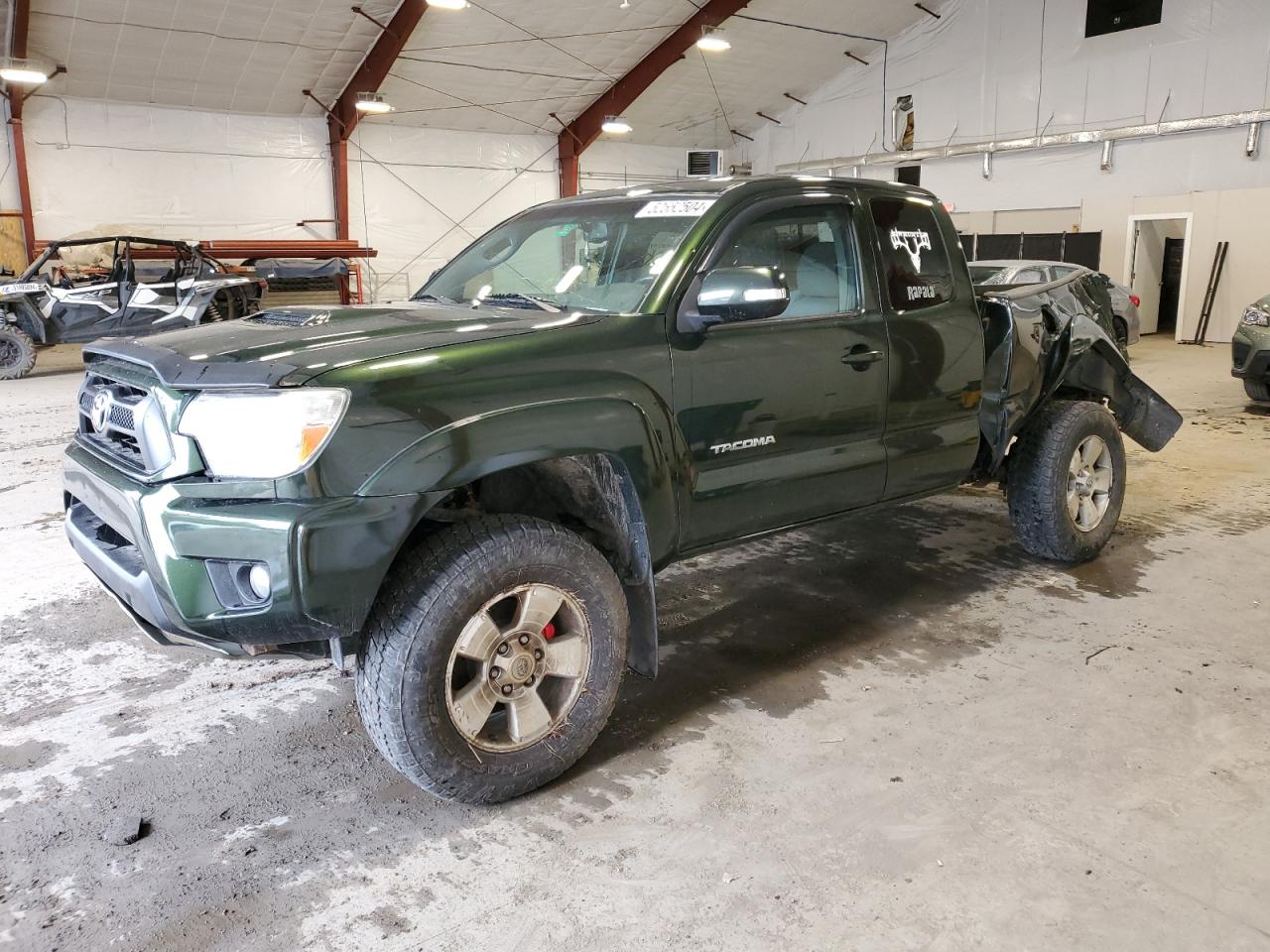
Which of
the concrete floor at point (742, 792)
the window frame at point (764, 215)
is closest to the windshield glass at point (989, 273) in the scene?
the concrete floor at point (742, 792)

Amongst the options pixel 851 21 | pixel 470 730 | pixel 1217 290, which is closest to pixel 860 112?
pixel 851 21

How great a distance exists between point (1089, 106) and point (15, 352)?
17474 mm

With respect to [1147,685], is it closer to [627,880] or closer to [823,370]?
Result: [823,370]

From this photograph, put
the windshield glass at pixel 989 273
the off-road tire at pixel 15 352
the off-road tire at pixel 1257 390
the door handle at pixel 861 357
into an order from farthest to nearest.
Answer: the off-road tire at pixel 15 352 < the off-road tire at pixel 1257 390 < the windshield glass at pixel 989 273 < the door handle at pixel 861 357

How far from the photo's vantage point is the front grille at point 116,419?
2404 mm

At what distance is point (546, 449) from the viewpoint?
2.48 meters

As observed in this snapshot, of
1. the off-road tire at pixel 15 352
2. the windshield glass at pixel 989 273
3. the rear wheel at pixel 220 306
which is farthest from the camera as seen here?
the rear wheel at pixel 220 306

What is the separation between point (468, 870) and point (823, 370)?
75.1 inches

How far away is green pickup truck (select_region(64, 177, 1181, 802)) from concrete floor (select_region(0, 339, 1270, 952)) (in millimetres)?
303

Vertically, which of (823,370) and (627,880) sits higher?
(823,370)

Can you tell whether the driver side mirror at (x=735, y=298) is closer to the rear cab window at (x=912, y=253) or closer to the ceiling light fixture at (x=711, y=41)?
the rear cab window at (x=912, y=253)

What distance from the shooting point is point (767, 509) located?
3127mm

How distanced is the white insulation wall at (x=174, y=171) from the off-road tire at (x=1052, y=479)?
16.4 m

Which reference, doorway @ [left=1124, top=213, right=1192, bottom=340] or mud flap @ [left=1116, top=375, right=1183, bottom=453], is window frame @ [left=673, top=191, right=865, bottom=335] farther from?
doorway @ [left=1124, top=213, right=1192, bottom=340]
